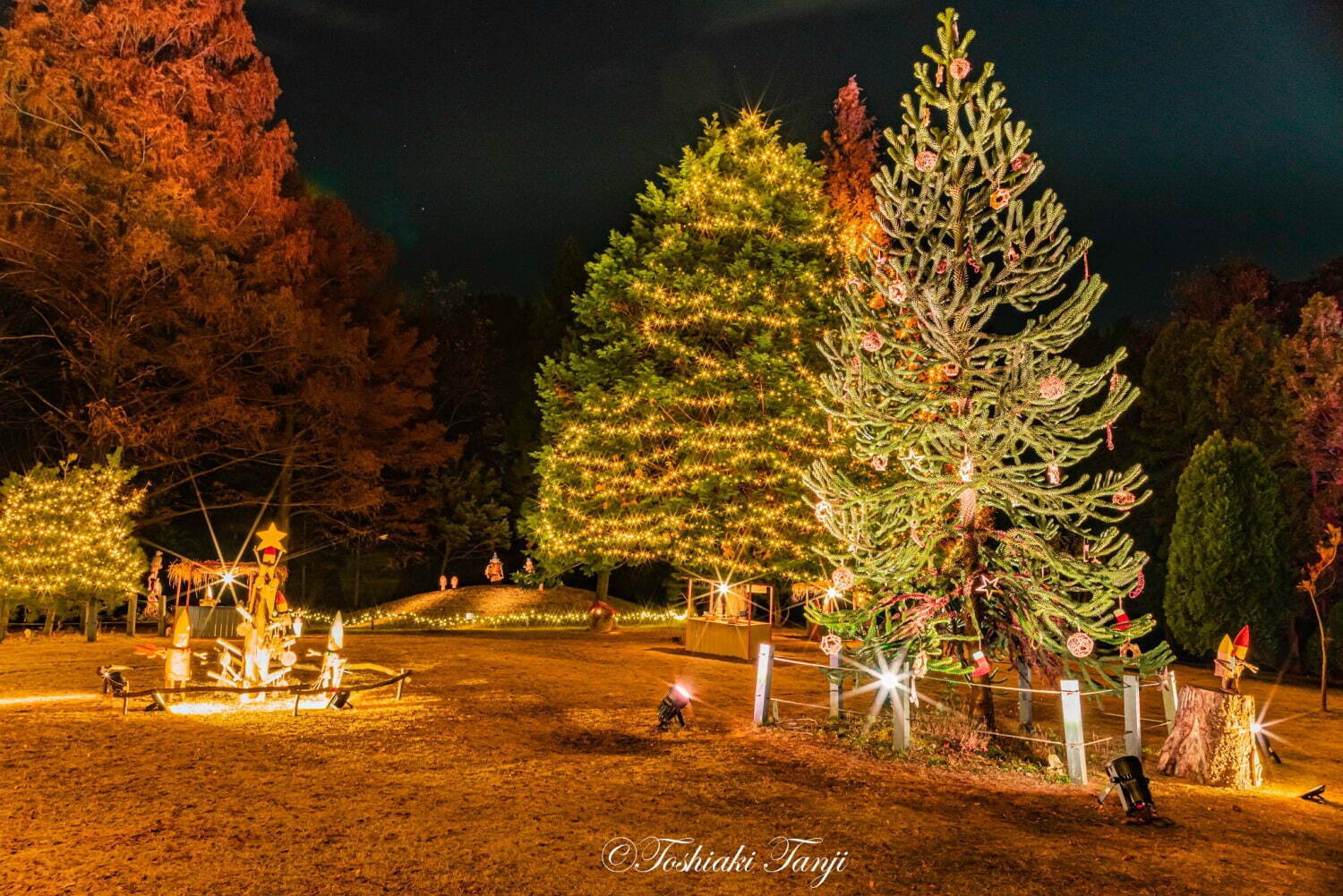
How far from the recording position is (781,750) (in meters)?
9.92

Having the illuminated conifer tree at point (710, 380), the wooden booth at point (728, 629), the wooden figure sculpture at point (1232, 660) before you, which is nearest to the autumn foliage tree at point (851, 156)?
the illuminated conifer tree at point (710, 380)

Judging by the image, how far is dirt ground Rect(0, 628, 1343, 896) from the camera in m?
5.90

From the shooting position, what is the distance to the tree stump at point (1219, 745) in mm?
9633

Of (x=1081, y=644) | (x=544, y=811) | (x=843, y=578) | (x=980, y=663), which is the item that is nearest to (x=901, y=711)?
(x=980, y=663)

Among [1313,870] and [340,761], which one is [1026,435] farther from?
[340,761]

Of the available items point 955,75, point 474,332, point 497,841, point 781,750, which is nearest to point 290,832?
point 497,841

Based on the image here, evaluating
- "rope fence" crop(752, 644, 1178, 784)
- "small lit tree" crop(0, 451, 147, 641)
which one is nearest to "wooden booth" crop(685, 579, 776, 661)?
"rope fence" crop(752, 644, 1178, 784)

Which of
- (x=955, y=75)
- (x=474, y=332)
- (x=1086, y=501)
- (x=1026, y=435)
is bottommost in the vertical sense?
(x=1086, y=501)

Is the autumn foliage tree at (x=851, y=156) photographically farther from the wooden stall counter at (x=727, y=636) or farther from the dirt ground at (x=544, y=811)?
the dirt ground at (x=544, y=811)

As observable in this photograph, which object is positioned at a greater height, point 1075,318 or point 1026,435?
point 1075,318

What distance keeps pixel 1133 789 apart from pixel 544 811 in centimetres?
499

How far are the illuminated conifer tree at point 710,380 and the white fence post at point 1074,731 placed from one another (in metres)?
9.92

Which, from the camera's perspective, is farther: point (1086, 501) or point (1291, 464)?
point (1291, 464)

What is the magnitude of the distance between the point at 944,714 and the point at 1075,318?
517 cm
